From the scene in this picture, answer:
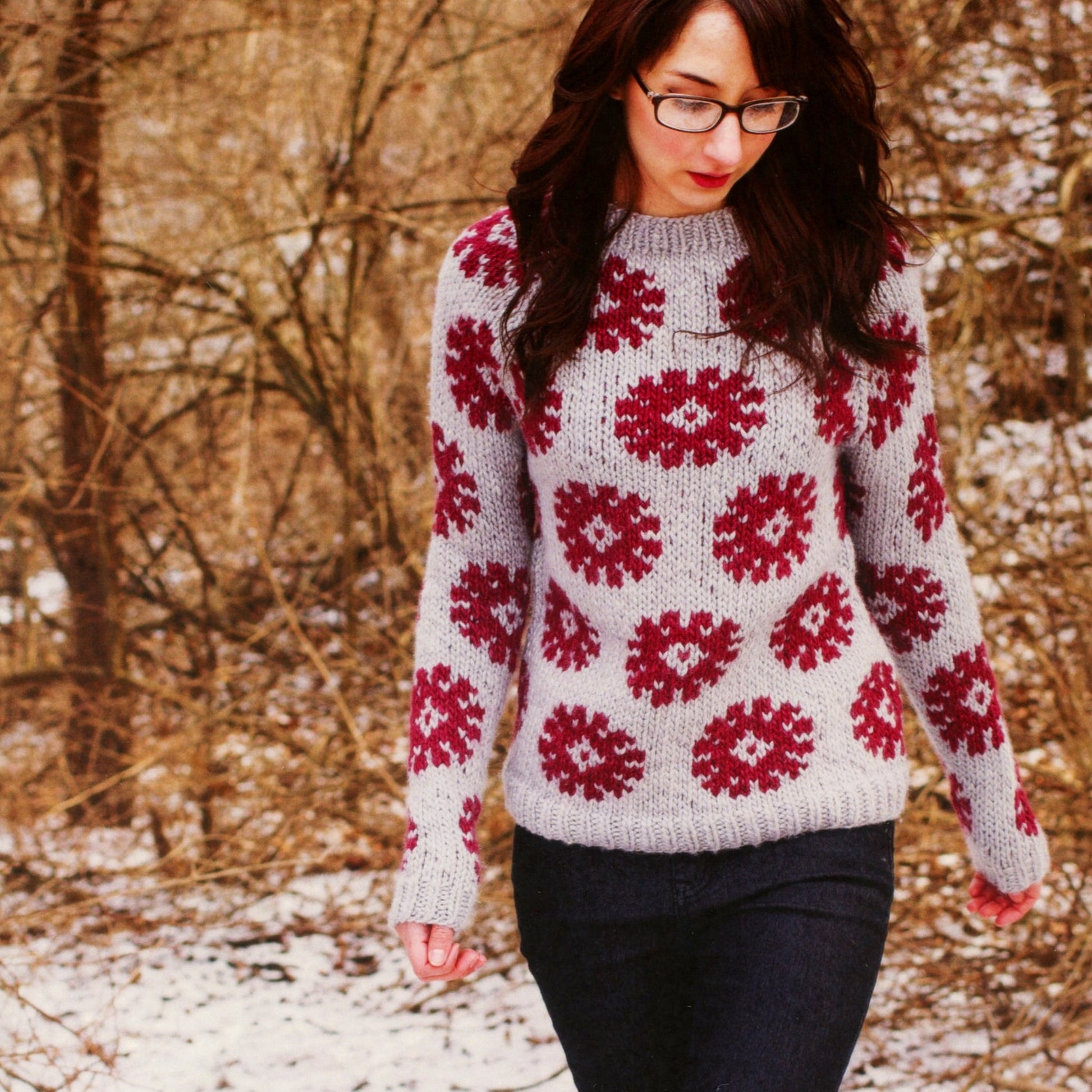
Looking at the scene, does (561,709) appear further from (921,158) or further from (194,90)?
(194,90)

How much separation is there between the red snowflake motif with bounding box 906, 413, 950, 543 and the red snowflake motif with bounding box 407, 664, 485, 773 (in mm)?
611

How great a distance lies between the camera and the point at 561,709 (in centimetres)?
156

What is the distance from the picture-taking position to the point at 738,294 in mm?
1511

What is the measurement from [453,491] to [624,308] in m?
0.33

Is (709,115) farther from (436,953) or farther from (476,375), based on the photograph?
(436,953)

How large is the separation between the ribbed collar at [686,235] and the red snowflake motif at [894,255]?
0.17 m

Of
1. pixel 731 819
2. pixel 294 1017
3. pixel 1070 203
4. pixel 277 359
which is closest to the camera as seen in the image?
pixel 731 819

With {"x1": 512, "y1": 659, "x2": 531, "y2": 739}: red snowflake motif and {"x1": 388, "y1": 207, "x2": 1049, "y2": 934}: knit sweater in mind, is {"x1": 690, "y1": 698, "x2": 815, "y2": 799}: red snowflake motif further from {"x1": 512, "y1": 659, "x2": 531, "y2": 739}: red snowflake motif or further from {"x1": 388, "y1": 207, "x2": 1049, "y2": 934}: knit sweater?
{"x1": 512, "y1": 659, "x2": 531, "y2": 739}: red snowflake motif

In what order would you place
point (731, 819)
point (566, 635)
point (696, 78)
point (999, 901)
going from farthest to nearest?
point (999, 901), point (566, 635), point (731, 819), point (696, 78)

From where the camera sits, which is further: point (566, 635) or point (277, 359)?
point (277, 359)

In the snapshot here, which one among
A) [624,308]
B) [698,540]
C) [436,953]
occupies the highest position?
[624,308]

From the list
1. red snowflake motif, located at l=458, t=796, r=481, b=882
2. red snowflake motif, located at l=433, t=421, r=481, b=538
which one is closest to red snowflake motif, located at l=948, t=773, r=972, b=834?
red snowflake motif, located at l=458, t=796, r=481, b=882

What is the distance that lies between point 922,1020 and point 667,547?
208 cm

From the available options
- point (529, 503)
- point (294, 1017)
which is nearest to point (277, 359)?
point (294, 1017)
